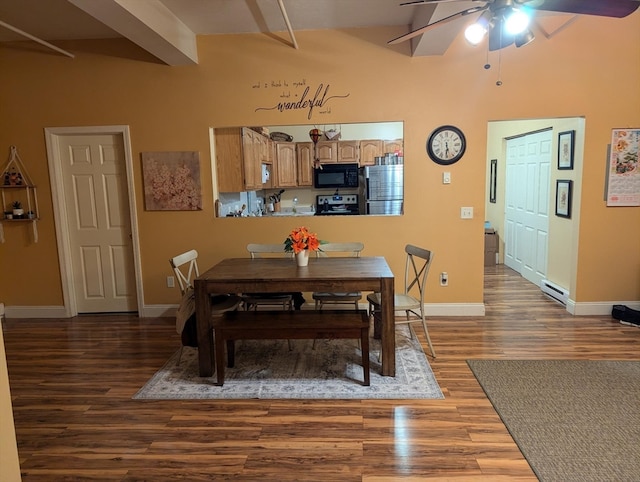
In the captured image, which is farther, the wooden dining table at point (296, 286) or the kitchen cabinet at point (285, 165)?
the kitchen cabinet at point (285, 165)

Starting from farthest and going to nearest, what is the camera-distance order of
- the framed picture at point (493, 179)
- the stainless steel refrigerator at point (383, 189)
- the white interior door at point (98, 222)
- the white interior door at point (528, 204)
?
1. the framed picture at point (493, 179)
2. the stainless steel refrigerator at point (383, 189)
3. the white interior door at point (528, 204)
4. the white interior door at point (98, 222)

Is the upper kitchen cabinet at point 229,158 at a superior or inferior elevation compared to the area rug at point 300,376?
superior

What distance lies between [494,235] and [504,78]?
3.31 m

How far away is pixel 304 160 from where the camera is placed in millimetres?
6660

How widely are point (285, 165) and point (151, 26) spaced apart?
3.32 metres

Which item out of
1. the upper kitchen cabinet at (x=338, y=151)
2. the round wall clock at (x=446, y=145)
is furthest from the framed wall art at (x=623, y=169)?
the upper kitchen cabinet at (x=338, y=151)

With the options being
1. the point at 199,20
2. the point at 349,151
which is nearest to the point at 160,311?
the point at 199,20

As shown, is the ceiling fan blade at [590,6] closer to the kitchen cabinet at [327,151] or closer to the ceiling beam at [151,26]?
the ceiling beam at [151,26]

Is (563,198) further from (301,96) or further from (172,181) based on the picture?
(172,181)

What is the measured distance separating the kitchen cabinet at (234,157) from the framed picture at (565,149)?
3.57 metres

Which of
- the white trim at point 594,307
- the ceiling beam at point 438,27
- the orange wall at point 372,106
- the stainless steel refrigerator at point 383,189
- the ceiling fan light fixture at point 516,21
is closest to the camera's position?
the ceiling fan light fixture at point 516,21

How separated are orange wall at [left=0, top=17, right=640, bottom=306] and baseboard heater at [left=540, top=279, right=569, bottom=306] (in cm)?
31

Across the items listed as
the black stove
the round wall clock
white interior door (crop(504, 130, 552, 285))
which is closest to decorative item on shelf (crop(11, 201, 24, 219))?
the black stove

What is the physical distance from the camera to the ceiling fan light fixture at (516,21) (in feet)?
8.23
